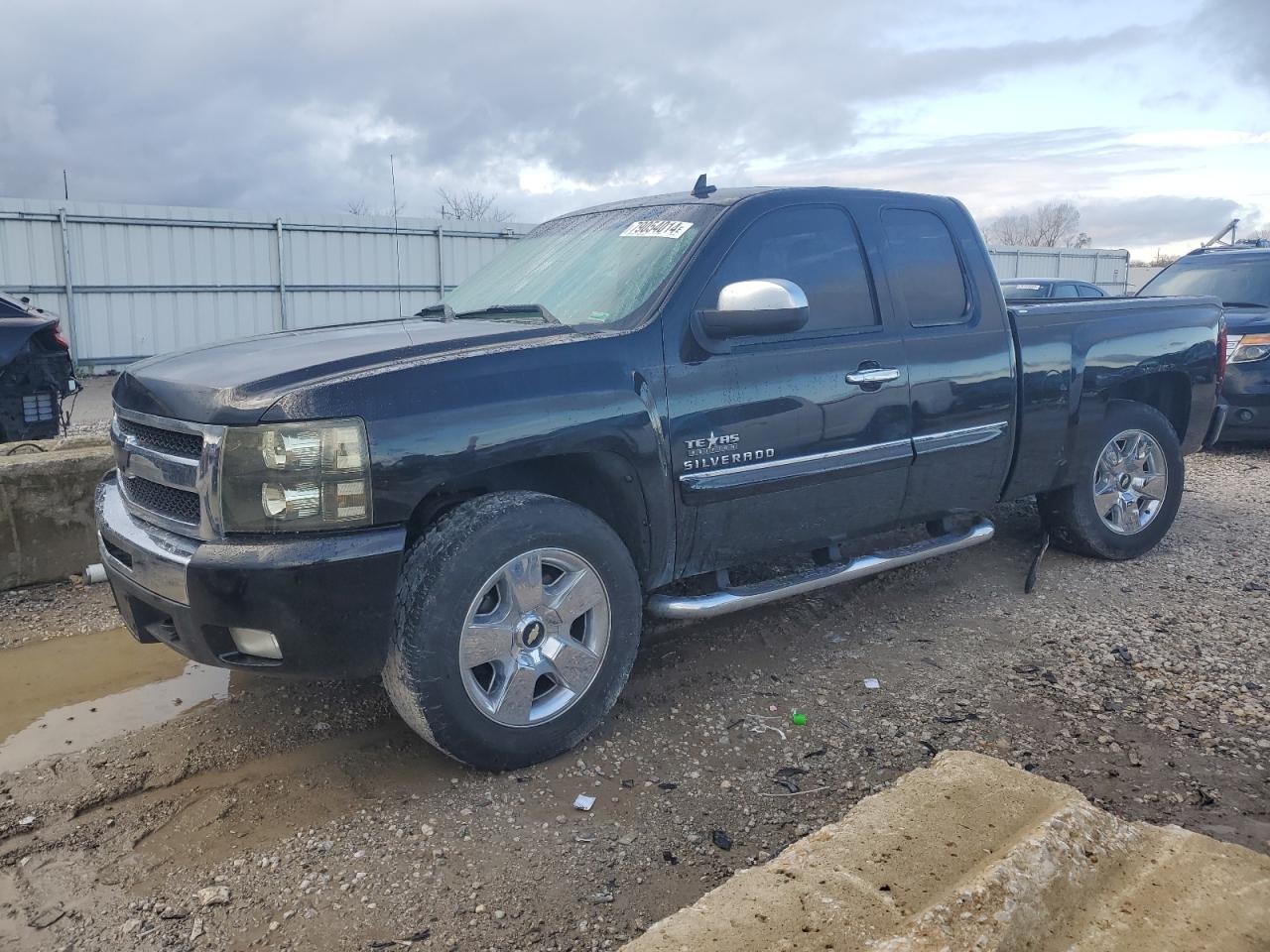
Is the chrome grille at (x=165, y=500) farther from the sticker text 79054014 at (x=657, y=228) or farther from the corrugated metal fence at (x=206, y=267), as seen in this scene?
the corrugated metal fence at (x=206, y=267)

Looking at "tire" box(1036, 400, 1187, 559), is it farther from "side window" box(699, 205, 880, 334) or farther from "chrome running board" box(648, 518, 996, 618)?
"side window" box(699, 205, 880, 334)

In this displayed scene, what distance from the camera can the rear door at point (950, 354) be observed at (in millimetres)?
4250

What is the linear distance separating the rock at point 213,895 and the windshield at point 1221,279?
9.25 m

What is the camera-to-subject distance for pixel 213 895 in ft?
8.55

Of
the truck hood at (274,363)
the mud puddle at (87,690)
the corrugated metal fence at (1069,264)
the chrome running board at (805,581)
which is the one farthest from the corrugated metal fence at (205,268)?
the corrugated metal fence at (1069,264)


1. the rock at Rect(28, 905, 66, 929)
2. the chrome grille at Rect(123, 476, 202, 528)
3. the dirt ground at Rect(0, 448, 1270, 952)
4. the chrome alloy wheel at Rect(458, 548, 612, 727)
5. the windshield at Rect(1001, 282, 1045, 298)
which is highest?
the windshield at Rect(1001, 282, 1045, 298)

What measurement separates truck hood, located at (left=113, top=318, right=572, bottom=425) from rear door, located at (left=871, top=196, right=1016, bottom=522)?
1.63m

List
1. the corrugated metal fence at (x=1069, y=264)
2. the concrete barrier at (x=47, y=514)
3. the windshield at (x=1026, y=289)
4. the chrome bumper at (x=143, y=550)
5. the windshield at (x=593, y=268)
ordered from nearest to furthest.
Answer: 1. the chrome bumper at (x=143, y=550)
2. the windshield at (x=593, y=268)
3. the concrete barrier at (x=47, y=514)
4. the windshield at (x=1026, y=289)
5. the corrugated metal fence at (x=1069, y=264)

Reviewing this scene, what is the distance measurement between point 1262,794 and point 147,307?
58.6 ft

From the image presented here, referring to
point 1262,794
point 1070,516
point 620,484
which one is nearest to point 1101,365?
point 1070,516

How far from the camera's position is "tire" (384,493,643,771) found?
3.00 m

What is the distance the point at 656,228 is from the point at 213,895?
2.72 metres

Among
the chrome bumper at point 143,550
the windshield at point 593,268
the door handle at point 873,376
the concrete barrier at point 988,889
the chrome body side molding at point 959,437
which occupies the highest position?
the windshield at point 593,268

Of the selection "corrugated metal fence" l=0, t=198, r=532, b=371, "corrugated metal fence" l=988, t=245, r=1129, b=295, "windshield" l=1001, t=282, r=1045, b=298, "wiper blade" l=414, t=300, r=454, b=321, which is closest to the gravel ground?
"wiper blade" l=414, t=300, r=454, b=321
